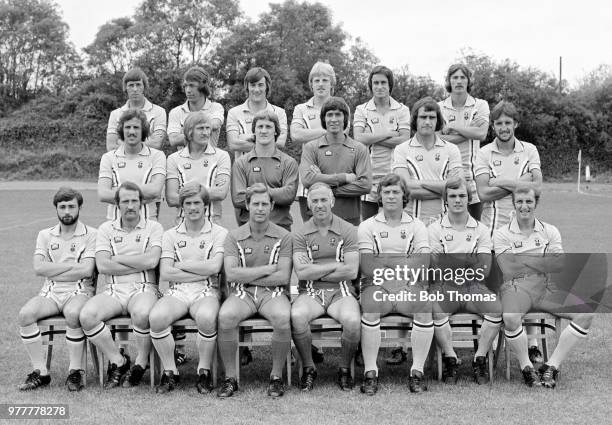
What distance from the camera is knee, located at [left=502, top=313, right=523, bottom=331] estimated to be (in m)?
5.79

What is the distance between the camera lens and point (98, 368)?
20.1 ft

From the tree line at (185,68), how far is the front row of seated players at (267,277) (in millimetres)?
25690

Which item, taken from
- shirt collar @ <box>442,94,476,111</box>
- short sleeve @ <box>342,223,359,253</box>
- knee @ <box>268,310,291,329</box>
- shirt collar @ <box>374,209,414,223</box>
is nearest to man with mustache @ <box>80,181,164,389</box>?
knee @ <box>268,310,291,329</box>

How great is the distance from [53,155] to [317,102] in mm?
34687

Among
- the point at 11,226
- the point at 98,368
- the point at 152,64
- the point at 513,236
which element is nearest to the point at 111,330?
the point at 98,368

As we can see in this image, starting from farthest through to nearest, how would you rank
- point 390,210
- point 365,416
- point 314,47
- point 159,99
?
point 314,47
point 159,99
point 390,210
point 365,416

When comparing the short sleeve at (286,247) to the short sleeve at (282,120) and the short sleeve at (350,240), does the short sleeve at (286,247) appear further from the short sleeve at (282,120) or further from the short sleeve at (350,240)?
the short sleeve at (282,120)

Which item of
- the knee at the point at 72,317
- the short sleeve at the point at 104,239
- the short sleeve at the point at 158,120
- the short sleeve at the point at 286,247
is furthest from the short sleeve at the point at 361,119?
the knee at the point at 72,317

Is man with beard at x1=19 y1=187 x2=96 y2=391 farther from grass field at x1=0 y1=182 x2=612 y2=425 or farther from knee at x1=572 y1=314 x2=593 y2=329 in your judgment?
knee at x1=572 y1=314 x2=593 y2=329

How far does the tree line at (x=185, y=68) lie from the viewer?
40.1 metres

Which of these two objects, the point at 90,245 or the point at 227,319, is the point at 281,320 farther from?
the point at 90,245

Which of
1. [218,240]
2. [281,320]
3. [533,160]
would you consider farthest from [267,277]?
[533,160]

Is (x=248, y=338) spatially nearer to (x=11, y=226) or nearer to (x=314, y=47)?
(x=11, y=226)

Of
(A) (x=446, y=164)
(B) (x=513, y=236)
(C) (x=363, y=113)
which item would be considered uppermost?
(C) (x=363, y=113)
